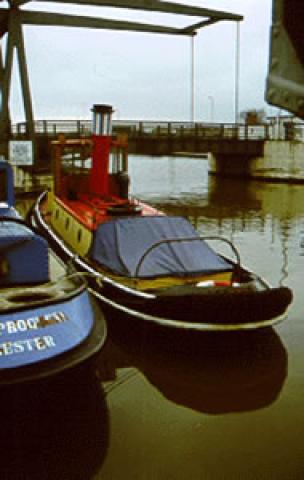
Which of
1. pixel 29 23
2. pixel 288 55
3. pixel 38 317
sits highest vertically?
pixel 29 23

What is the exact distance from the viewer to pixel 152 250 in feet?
35.2

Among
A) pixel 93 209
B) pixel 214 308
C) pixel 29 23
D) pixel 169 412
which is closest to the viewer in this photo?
pixel 169 412

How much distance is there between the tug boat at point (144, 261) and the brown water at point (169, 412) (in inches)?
24.6

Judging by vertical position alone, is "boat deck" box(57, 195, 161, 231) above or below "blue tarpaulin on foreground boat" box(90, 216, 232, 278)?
above

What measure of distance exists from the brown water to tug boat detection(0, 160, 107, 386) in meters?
0.27

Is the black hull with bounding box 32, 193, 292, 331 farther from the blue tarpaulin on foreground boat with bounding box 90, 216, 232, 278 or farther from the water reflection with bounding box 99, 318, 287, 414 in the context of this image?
the blue tarpaulin on foreground boat with bounding box 90, 216, 232, 278

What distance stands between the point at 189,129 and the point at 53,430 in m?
39.1

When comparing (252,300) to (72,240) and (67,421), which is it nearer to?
(67,421)

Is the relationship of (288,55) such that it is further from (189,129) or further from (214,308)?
(189,129)

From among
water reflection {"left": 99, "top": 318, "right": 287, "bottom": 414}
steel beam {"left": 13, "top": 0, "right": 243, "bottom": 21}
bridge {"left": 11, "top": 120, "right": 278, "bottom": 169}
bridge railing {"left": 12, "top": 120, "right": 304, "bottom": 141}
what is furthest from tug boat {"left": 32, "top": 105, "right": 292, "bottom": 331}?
bridge railing {"left": 12, "top": 120, "right": 304, "bottom": 141}

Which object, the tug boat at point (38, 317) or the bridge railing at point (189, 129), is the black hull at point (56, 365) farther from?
the bridge railing at point (189, 129)

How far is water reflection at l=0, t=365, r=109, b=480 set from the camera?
21.3 ft

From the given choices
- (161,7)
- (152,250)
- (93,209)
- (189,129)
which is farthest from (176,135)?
(152,250)

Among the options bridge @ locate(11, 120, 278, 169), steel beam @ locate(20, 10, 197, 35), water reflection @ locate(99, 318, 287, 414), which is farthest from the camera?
bridge @ locate(11, 120, 278, 169)
